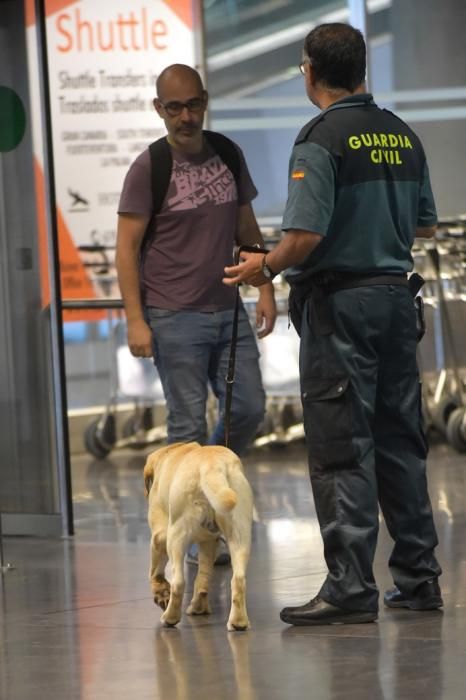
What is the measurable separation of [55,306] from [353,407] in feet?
8.68

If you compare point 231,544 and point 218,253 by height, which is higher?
point 218,253

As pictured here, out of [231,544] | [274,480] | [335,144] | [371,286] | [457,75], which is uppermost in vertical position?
[457,75]

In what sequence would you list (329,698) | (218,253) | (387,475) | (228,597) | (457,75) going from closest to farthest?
(329,698)
(387,475)
(228,597)
(218,253)
(457,75)

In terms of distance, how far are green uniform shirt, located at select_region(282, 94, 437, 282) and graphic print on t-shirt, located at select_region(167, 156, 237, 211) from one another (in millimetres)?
1307

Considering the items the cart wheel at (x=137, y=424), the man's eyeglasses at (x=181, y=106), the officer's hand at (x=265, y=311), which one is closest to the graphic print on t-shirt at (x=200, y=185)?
the man's eyeglasses at (x=181, y=106)

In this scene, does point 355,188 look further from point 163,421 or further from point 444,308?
point 163,421

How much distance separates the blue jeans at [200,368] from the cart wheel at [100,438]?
4590mm

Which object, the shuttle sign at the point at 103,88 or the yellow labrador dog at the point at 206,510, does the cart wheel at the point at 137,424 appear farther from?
the yellow labrador dog at the point at 206,510

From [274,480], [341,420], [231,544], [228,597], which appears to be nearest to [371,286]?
[341,420]

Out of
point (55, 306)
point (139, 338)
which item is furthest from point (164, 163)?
point (55, 306)

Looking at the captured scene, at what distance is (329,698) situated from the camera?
144 inches

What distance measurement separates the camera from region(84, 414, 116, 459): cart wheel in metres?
10.4

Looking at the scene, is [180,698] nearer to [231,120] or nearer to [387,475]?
[387,475]

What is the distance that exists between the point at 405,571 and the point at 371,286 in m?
0.88
